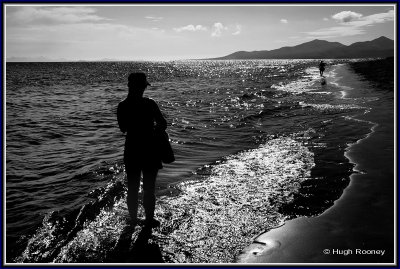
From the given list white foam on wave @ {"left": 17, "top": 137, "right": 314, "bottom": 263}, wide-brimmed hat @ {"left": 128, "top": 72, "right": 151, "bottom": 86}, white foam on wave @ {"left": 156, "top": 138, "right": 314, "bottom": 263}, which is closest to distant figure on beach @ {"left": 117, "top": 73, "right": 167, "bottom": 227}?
wide-brimmed hat @ {"left": 128, "top": 72, "right": 151, "bottom": 86}

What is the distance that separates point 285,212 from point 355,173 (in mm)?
2593

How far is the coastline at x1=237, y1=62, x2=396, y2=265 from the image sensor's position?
407cm

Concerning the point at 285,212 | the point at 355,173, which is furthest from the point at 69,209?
the point at 355,173

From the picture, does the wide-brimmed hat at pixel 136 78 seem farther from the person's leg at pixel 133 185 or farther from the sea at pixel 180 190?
the sea at pixel 180 190

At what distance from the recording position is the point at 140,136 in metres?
4.96

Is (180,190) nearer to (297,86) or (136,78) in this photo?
(136,78)

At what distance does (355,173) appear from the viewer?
22.9 feet

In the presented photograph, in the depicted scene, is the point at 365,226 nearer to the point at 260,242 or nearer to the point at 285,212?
the point at 285,212

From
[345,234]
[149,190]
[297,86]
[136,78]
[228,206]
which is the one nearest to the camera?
[345,234]

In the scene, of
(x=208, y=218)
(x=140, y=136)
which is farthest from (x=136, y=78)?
(x=208, y=218)

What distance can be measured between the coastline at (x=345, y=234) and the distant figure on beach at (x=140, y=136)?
5.92 ft

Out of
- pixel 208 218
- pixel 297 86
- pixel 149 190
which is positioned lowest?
pixel 208 218

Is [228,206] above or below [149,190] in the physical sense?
below

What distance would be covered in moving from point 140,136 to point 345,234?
11.0 feet
